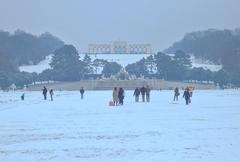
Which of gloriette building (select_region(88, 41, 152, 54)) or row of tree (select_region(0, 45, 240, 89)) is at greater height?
gloriette building (select_region(88, 41, 152, 54))

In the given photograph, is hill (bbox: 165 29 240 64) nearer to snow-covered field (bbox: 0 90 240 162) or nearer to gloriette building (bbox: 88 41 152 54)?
gloriette building (bbox: 88 41 152 54)

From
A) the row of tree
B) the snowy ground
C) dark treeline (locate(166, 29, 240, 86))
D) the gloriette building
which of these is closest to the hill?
dark treeline (locate(166, 29, 240, 86))

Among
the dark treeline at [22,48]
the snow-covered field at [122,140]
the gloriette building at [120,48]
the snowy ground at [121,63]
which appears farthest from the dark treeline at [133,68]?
the snow-covered field at [122,140]

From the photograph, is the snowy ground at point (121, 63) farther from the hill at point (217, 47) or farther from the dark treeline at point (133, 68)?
the dark treeline at point (133, 68)

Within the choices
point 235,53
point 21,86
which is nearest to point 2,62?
point 21,86

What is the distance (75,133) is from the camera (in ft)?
43.5

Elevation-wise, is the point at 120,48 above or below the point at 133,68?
above

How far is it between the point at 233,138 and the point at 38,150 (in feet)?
12.3

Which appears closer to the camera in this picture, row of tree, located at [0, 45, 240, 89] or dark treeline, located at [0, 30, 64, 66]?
row of tree, located at [0, 45, 240, 89]

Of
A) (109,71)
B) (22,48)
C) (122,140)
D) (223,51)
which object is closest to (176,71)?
(223,51)

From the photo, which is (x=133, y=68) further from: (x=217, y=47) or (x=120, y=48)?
(x=120, y=48)

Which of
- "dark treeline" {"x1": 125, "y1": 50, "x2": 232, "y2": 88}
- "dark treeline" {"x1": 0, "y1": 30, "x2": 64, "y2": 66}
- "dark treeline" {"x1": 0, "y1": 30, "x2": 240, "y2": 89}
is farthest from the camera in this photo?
"dark treeline" {"x1": 0, "y1": 30, "x2": 64, "y2": 66}

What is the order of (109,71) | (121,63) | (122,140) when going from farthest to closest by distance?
(121,63) < (109,71) < (122,140)

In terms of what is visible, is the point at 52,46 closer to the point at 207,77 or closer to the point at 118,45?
the point at 118,45
